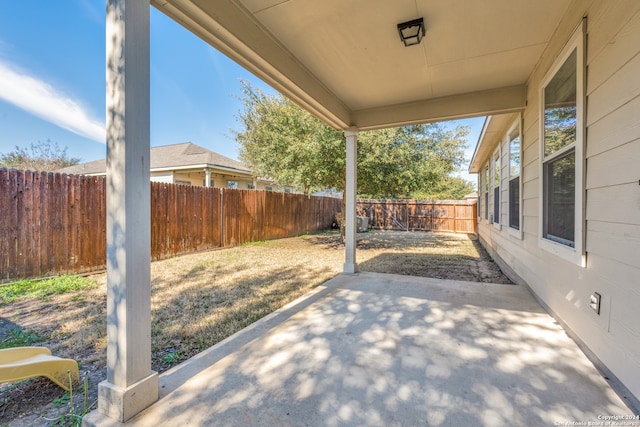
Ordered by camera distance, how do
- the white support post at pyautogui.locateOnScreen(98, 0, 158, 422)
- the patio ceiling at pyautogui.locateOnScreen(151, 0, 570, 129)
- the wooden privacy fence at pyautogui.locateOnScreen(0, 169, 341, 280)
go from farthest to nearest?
the wooden privacy fence at pyautogui.locateOnScreen(0, 169, 341, 280)
the patio ceiling at pyautogui.locateOnScreen(151, 0, 570, 129)
the white support post at pyautogui.locateOnScreen(98, 0, 158, 422)

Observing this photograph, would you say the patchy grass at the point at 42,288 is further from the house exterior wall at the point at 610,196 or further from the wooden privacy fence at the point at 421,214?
the wooden privacy fence at the point at 421,214

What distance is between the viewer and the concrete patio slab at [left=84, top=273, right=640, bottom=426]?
1.42 metres

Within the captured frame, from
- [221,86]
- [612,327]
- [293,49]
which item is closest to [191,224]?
[293,49]

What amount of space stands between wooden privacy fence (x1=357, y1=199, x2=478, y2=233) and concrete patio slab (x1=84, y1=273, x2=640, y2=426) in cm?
1150

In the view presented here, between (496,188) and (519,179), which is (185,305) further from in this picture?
(496,188)

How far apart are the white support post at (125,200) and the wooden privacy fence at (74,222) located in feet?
13.7

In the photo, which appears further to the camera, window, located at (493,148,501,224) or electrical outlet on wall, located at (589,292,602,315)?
window, located at (493,148,501,224)

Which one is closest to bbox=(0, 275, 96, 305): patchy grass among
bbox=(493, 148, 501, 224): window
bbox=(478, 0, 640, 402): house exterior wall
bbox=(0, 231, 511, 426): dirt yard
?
bbox=(0, 231, 511, 426): dirt yard

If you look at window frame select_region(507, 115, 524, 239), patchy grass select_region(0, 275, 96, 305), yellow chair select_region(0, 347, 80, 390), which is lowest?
patchy grass select_region(0, 275, 96, 305)

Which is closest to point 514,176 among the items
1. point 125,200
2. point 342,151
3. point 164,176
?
point 342,151

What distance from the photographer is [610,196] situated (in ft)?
5.58

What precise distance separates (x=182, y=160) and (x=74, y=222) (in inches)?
276

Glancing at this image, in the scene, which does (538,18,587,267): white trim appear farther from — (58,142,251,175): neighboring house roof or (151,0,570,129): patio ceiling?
(58,142,251,175): neighboring house roof

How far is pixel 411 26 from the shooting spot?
7.89ft
